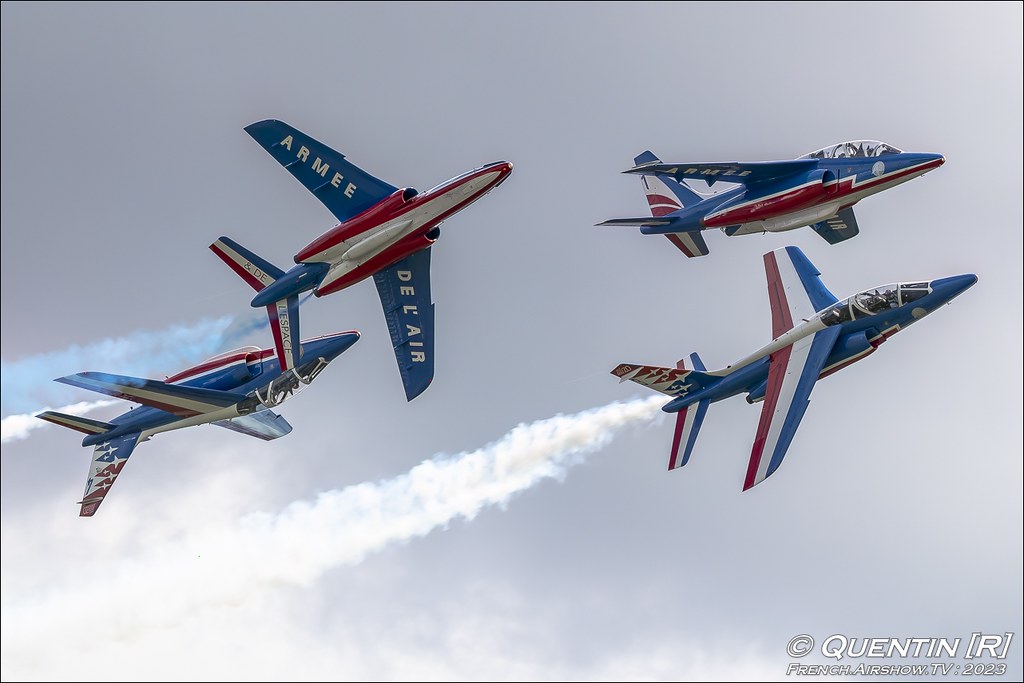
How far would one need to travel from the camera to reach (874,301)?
55156mm

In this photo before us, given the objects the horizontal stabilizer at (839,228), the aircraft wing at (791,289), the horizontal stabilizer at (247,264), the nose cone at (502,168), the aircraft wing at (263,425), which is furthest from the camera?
the aircraft wing at (263,425)

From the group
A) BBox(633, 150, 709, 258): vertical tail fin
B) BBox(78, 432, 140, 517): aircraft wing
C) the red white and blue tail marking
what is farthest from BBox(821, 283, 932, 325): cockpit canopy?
BBox(78, 432, 140, 517): aircraft wing

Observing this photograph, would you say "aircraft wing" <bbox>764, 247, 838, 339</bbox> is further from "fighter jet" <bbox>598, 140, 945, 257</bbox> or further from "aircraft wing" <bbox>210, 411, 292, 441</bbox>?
"aircraft wing" <bbox>210, 411, 292, 441</bbox>

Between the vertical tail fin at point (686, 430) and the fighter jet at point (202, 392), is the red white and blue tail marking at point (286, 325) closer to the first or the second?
the fighter jet at point (202, 392)

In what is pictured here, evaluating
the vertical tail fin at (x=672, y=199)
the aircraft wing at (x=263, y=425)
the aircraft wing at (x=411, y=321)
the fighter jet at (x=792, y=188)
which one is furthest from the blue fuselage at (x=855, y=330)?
the aircraft wing at (x=263, y=425)

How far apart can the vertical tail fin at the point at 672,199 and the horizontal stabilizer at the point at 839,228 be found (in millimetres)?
4767

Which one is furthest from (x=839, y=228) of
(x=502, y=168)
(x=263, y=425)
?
(x=263, y=425)

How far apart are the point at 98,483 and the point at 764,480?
2515cm

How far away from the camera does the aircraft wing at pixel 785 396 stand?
53469 mm

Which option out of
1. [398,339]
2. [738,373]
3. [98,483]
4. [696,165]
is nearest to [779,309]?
[738,373]

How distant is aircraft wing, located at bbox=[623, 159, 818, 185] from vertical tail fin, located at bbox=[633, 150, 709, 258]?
6.86 ft

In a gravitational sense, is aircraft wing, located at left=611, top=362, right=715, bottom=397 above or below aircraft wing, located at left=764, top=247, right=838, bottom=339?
below

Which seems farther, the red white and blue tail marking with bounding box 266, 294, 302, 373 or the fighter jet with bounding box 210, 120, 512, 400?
the red white and blue tail marking with bounding box 266, 294, 302, 373

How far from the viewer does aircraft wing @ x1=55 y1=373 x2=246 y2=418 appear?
54906mm
